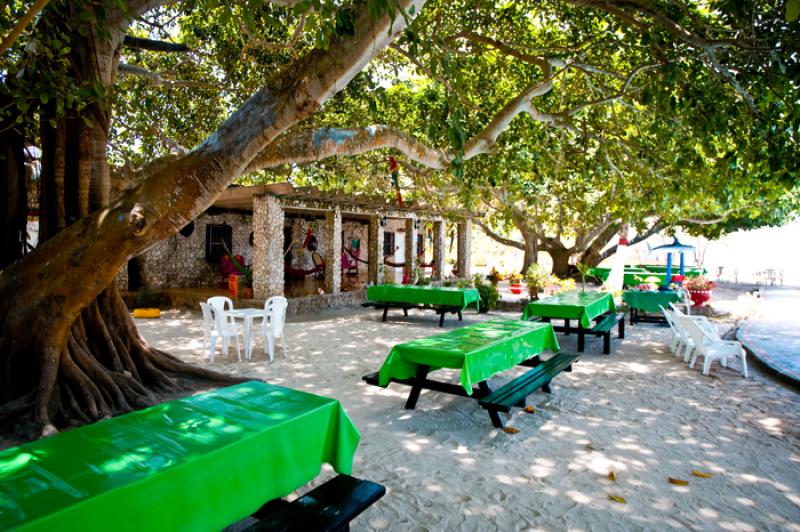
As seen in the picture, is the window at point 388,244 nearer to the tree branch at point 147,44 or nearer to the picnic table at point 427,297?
the picnic table at point 427,297

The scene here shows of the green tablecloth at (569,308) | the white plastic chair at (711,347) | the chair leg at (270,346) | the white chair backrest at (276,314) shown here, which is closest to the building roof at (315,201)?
the white chair backrest at (276,314)

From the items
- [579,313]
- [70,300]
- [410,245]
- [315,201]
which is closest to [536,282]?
[410,245]

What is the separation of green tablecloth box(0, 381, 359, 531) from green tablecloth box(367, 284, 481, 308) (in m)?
6.89

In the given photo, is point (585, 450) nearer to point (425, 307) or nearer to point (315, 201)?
point (425, 307)

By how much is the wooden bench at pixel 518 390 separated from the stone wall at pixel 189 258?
10.4 m

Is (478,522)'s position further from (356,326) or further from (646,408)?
(356,326)

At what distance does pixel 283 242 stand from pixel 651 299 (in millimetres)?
7970

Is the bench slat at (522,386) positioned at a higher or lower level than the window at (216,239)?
lower

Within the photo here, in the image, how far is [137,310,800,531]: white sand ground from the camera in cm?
266

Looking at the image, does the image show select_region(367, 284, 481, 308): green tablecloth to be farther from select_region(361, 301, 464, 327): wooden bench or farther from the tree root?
the tree root

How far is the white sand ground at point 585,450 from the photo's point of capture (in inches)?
105

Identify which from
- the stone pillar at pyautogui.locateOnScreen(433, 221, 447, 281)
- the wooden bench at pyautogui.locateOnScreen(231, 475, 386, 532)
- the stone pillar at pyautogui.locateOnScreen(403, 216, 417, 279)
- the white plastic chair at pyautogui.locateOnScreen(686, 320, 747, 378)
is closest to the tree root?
the wooden bench at pyautogui.locateOnScreen(231, 475, 386, 532)

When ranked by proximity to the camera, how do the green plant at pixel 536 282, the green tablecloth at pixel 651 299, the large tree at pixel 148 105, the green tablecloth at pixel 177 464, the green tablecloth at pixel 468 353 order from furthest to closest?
1. the green plant at pixel 536 282
2. the green tablecloth at pixel 651 299
3. the green tablecloth at pixel 468 353
4. the large tree at pixel 148 105
5. the green tablecloth at pixel 177 464

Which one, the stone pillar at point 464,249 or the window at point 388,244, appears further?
the window at point 388,244
